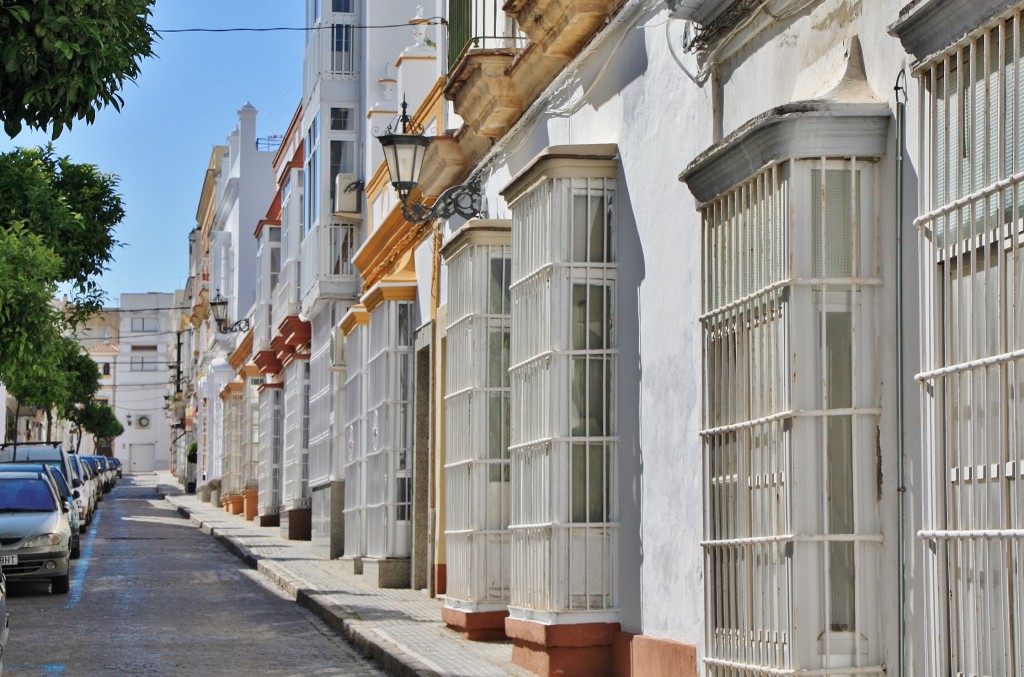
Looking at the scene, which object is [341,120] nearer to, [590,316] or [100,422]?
[590,316]

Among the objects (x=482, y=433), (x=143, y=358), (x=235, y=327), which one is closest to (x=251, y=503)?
(x=235, y=327)

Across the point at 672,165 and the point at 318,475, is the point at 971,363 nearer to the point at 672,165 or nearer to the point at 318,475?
the point at 672,165

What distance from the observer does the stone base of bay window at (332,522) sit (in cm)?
2564

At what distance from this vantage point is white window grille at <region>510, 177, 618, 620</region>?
11.2 m

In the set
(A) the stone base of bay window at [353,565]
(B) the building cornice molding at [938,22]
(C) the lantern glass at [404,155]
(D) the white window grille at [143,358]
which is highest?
(D) the white window grille at [143,358]

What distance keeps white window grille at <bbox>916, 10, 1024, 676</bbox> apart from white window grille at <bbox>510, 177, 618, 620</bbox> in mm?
4773

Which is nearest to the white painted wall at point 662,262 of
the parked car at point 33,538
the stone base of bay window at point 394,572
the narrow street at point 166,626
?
the narrow street at point 166,626

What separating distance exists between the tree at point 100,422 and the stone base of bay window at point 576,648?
8536 cm

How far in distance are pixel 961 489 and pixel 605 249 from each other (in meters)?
5.35

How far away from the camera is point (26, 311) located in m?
21.2

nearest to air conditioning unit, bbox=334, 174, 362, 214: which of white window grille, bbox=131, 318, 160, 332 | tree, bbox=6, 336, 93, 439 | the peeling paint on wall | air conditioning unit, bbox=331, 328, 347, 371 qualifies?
air conditioning unit, bbox=331, 328, 347, 371

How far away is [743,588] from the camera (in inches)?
321

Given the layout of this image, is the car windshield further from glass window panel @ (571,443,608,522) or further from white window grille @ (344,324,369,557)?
glass window panel @ (571,443,608,522)

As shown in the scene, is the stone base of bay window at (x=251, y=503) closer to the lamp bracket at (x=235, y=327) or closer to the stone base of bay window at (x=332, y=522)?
the lamp bracket at (x=235, y=327)
